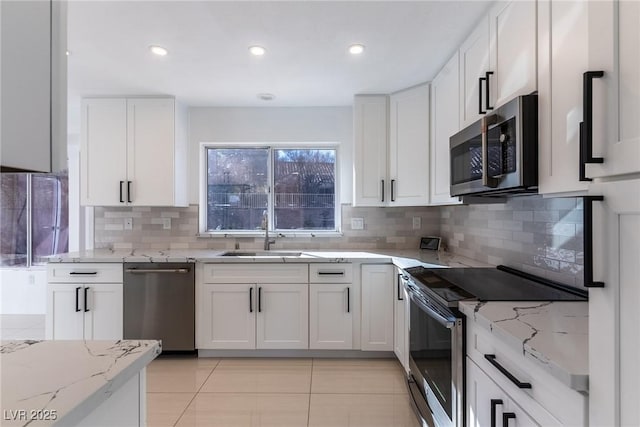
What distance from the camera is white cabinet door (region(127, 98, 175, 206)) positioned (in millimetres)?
3205

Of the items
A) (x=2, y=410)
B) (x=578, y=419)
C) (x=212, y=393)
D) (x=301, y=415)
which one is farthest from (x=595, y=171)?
(x=212, y=393)

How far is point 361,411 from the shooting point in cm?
217

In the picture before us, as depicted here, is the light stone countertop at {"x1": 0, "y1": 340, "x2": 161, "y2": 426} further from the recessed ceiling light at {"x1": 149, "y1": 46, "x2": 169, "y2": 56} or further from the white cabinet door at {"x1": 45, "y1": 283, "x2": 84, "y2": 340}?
the white cabinet door at {"x1": 45, "y1": 283, "x2": 84, "y2": 340}

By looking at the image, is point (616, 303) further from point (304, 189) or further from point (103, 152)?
point (103, 152)

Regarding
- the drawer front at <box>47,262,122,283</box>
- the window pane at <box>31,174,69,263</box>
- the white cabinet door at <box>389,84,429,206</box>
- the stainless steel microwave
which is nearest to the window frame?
the white cabinet door at <box>389,84,429,206</box>

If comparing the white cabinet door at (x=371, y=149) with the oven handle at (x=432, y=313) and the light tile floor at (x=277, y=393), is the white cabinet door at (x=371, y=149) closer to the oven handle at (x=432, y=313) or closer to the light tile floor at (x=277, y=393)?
the oven handle at (x=432, y=313)

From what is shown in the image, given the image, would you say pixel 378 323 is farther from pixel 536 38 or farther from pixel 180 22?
pixel 180 22

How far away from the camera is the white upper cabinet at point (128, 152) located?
3.20 meters

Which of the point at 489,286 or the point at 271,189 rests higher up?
the point at 271,189

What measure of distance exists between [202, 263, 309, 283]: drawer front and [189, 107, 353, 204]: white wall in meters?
1.00

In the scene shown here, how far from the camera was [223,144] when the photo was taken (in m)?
3.61

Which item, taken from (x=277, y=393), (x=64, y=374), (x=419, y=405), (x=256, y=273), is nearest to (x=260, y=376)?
(x=277, y=393)

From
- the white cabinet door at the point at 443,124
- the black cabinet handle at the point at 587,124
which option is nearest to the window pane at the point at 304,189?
the white cabinet door at the point at 443,124

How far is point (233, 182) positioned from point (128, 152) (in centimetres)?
104
